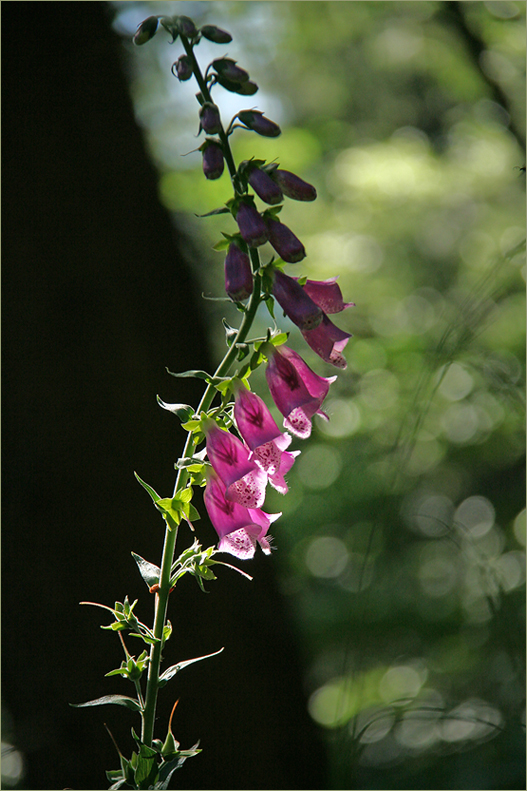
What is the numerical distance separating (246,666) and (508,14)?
395 centimetres

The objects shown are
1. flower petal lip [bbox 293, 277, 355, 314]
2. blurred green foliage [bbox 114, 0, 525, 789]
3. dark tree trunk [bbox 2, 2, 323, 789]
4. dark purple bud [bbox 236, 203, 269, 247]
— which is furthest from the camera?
blurred green foliage [bbox 114, 0, 525, 789]

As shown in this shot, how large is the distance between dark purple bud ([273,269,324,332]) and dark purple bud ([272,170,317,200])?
109 millimetres

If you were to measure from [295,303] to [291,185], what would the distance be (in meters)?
0.16

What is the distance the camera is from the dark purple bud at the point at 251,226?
67cm

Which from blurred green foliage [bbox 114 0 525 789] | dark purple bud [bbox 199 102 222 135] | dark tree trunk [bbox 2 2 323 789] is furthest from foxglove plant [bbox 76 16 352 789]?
blurred green foliage [bbox 114 0 525 789]

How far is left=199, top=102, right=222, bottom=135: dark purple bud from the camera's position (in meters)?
0.69

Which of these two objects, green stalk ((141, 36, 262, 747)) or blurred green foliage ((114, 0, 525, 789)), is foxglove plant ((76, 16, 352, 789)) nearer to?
green stalk ((141, 36, 262, 747))

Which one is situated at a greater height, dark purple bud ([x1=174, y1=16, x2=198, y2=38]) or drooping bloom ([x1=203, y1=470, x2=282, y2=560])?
dark purple bud ([x1=174, y1=16, x2=198, y2=38])

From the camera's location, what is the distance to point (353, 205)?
4047 mm

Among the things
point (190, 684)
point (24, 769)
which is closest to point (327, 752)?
point (190, 684)

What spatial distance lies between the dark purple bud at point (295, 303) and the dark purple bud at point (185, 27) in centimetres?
30

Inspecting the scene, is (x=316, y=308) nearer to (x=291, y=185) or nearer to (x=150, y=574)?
(x=291, y=185)

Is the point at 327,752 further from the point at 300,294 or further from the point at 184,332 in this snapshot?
the point at 300,294

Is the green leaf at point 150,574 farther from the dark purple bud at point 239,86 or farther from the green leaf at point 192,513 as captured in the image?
the dark purple bud at point 239,86
